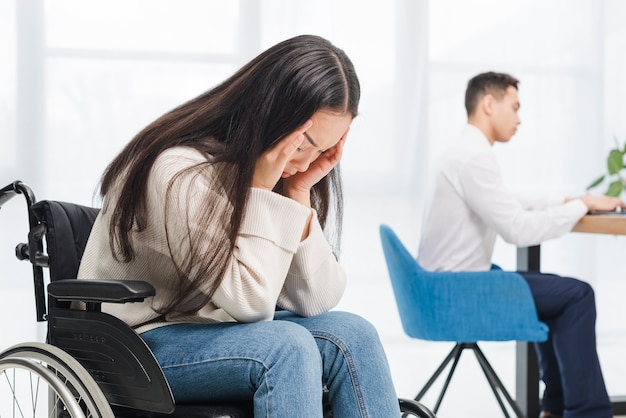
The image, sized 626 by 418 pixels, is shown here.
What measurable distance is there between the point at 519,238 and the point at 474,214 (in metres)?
0.17

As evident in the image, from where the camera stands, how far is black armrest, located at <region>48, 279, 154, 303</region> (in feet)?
3.50

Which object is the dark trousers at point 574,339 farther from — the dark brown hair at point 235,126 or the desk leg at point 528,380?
the dark brown hair at point 235,126

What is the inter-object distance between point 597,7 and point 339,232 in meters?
3.19

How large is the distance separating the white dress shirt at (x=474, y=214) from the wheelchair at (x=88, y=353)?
3.64ft

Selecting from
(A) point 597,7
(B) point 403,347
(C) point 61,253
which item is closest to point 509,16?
(A) point 597,7

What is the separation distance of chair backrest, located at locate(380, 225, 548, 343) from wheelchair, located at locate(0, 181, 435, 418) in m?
0.84

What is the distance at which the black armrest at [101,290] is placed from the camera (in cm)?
107

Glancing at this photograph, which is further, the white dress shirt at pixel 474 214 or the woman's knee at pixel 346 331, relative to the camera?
the white dress shirt at pixel 474 214

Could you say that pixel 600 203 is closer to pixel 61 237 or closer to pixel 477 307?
pixel 477 307

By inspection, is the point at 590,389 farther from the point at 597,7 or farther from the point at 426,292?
the point at 597,7

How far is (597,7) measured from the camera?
414 centimetres

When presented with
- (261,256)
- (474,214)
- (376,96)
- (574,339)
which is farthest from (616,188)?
(261,256)

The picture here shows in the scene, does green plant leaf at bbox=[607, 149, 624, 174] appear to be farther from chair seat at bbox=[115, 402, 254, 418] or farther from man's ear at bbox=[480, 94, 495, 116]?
chair seat at bbox=[115, 402, 254, 418]

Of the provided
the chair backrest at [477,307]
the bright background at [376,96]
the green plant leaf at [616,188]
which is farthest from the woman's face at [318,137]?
the green plant leaf at [616,188]
